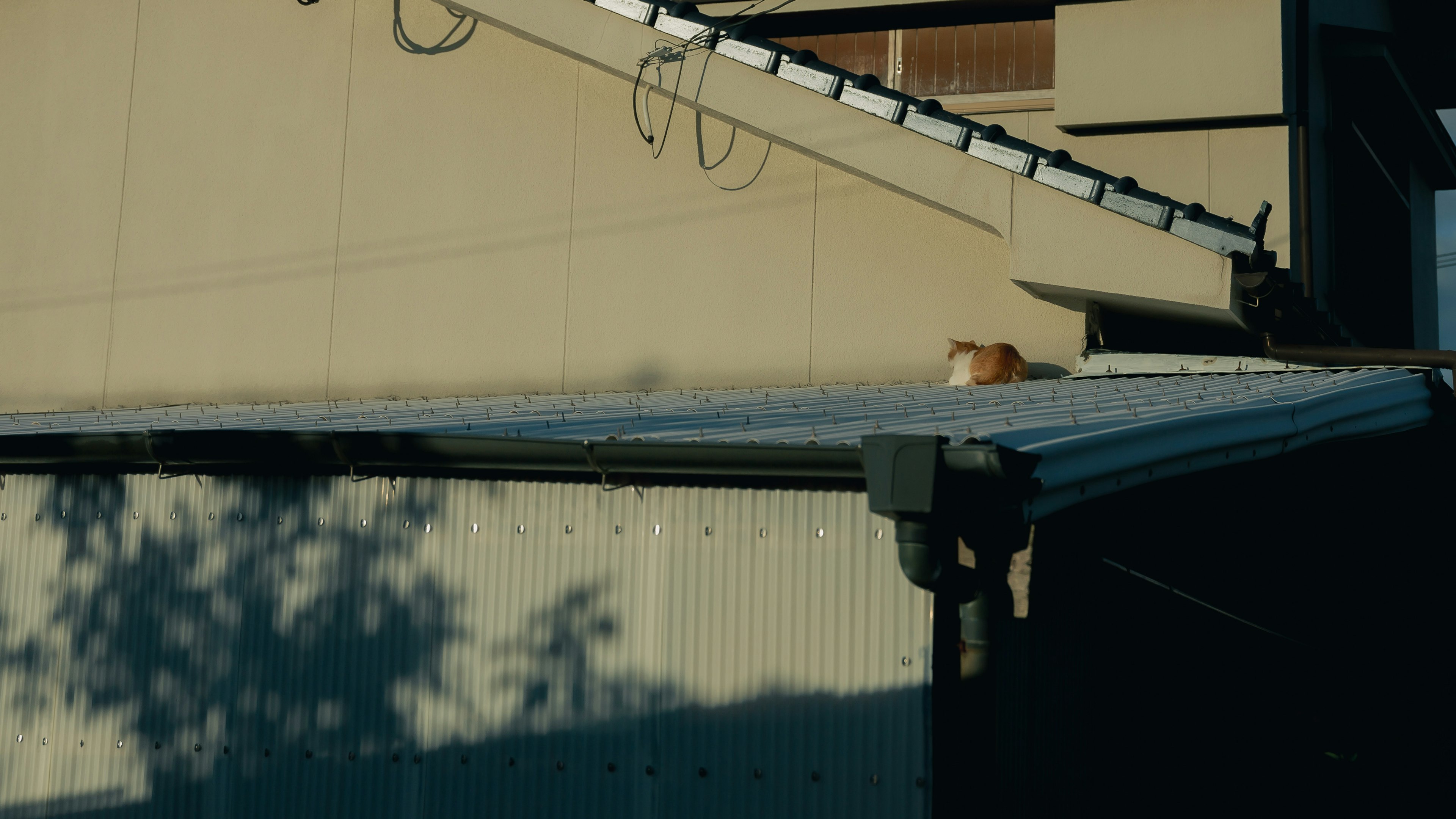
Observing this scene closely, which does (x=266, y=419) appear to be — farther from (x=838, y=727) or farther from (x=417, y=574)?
(x=838, y=727)

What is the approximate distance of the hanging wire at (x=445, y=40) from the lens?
9.55 m

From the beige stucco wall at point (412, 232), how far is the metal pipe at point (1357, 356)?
125 cm

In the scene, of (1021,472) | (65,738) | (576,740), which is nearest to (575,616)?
(576,740)

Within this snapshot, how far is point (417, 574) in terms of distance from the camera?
5.03m

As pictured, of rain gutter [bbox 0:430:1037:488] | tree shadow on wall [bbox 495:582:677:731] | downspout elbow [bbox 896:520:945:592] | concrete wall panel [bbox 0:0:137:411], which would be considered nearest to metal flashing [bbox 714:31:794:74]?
rain gutter [bbox 0:430:1037:488]

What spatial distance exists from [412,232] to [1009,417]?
19.6 feet

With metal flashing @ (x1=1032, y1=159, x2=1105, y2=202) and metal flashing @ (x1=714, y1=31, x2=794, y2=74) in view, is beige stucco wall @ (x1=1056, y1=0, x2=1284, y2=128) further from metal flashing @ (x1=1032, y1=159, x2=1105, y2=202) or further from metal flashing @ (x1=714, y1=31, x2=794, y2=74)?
metal flashing @ (x1=714, y1=31, x2=794, y2=74)

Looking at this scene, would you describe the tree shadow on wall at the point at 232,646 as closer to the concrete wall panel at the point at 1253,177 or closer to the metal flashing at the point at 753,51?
the metal flashing at the point at 753,51

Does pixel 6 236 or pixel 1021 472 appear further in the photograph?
pixel 6 236

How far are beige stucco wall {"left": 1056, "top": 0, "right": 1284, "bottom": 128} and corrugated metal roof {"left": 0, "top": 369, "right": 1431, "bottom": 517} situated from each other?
223 cm

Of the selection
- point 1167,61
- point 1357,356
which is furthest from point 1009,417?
point 1167,61

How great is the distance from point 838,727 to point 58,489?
3.99 m

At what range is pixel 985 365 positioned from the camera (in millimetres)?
7734

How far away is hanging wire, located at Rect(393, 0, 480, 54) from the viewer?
376 inches
